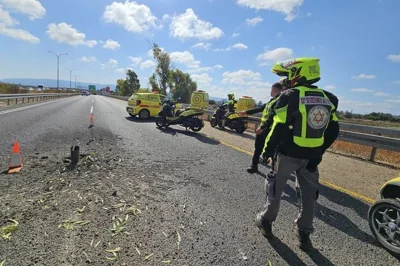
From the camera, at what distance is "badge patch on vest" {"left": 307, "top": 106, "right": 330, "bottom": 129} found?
278cm

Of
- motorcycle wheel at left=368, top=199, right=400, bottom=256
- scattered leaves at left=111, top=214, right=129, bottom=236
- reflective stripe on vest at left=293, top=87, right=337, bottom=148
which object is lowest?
scattered leaves at left=111, top=214, right=129, bottom=236

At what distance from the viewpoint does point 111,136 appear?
9375 mm

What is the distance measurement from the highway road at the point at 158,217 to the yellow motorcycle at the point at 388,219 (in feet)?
0.39

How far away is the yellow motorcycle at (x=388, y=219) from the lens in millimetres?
2938

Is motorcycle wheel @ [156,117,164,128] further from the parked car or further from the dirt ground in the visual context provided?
the dirt ground

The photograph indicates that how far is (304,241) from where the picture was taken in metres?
2.95

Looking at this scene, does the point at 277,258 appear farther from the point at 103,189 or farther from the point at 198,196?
the point at 103,189

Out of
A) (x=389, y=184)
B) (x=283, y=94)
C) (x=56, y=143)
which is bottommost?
(x=56, y=143)

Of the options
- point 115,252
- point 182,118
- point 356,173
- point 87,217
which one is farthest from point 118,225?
point 182,118

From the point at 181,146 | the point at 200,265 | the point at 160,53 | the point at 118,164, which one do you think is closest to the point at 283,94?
the point at 200,265

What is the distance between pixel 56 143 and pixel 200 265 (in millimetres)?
6698

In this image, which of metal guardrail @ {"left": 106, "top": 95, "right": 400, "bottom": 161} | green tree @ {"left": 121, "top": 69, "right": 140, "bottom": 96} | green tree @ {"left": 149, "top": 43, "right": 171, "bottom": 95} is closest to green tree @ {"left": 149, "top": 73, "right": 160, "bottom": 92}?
green tree @ {"left": 149, "top": 43, "right": 171, "bottom": 95}

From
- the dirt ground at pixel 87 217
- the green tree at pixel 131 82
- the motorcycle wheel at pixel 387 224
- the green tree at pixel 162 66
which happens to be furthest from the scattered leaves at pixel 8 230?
the green tree at pixel 131 82

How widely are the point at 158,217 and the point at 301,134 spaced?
2.11 metres
